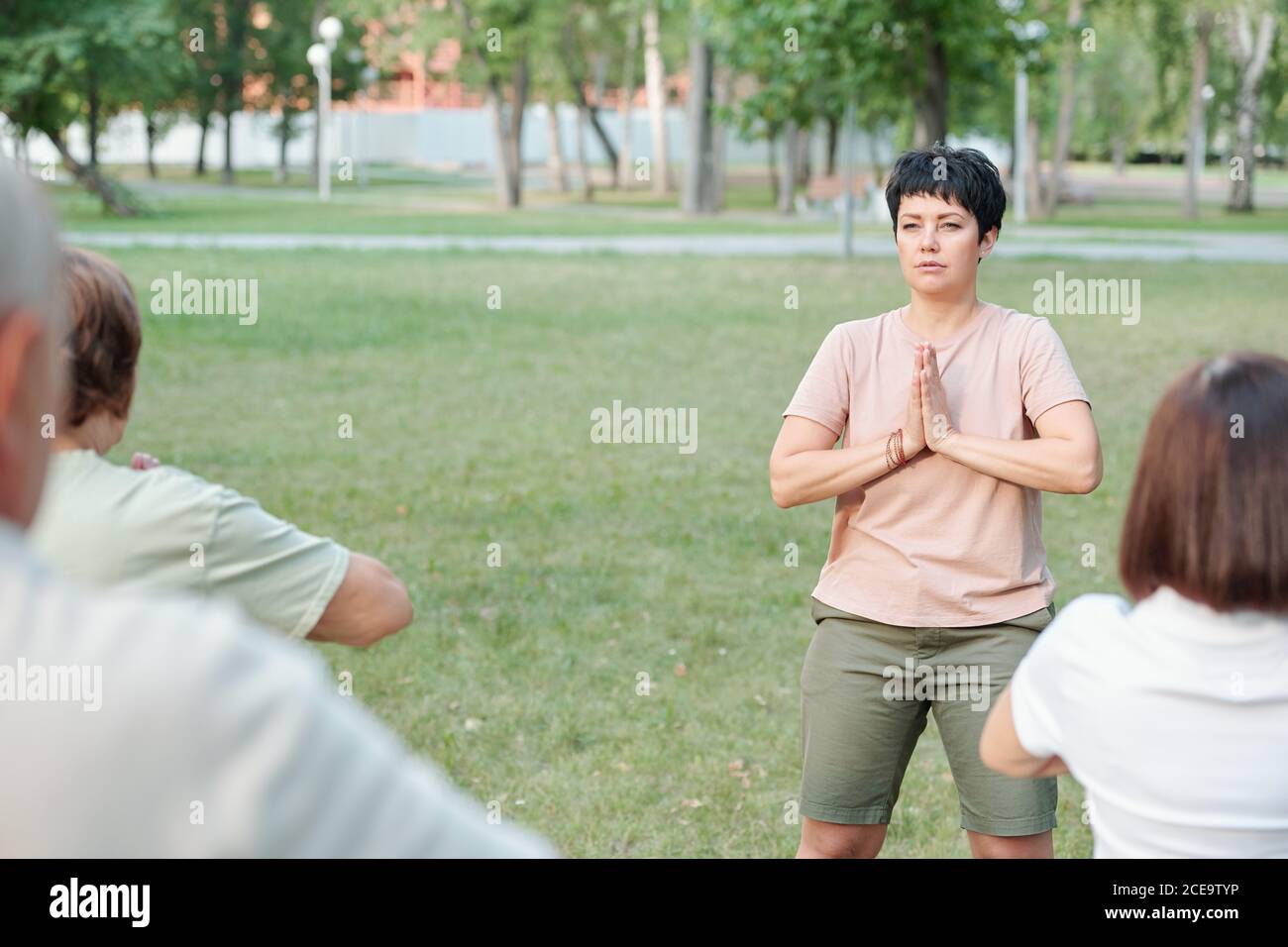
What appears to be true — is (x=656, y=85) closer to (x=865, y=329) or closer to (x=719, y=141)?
(x=719, y=141)

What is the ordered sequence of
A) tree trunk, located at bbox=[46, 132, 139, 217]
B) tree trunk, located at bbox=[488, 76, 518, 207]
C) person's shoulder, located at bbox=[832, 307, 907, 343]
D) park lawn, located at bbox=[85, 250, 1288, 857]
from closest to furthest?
person's shoulder, located at bbox=[832, 307, 907, 343] < park lawn, located at bbox=[85, 250, 1288, 857] < tree trunk, located at bbox=[46, 132, 139, 217] < tree trunk, located at bbox=[488, 76, 518, 207]

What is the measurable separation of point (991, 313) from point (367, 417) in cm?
933

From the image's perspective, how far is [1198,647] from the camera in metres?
2.09

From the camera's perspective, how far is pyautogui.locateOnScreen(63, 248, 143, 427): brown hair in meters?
2.41

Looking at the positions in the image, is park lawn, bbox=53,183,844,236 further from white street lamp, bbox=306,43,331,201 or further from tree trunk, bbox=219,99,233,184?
tree trunk, bbox=219,99,233,184

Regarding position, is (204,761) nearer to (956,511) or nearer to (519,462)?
(956,511)

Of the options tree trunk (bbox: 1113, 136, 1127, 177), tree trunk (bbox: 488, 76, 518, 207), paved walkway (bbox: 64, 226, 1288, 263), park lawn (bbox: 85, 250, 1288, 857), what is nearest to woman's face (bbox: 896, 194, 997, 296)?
park lawn (bbox: 85, 250, 1288, 857)

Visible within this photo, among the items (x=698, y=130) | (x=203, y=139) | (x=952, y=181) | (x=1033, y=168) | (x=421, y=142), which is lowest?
(x=952, y=181)

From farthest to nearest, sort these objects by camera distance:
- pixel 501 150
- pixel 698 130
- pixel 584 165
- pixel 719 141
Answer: pixel 584 165 < pixel 501 150 < pixel 719 141 < pixel 698 130

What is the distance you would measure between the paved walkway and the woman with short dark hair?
2323cm

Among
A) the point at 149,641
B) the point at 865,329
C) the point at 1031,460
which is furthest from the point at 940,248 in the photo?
the point at 149,641

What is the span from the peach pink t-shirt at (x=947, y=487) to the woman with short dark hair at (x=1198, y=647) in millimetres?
1279

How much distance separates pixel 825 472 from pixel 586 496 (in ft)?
21.1
